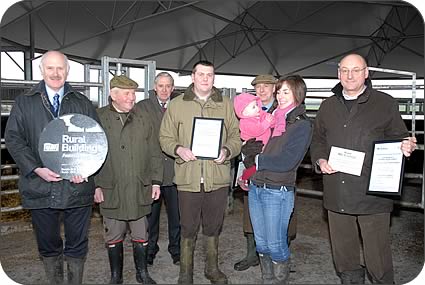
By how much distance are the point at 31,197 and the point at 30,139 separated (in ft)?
0.98

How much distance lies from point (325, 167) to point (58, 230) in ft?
4.88

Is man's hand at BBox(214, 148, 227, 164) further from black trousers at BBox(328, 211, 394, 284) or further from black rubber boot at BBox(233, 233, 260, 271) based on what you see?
black rubber boot at BBox(233, 233, 260, 271)

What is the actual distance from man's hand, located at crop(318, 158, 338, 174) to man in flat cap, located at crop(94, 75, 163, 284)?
0.97m

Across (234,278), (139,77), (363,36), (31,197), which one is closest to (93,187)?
(31,197)

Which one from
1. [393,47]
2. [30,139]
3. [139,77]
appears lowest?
[30,139]

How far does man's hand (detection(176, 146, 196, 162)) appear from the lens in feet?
7.72

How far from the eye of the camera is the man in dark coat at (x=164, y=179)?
Answer: 2941 millimetres

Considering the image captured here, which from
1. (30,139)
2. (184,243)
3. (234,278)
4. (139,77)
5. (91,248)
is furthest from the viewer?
(139,77)

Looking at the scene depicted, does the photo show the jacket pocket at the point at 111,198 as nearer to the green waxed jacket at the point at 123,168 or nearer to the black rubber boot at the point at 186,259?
the green waxed jacket at the point at 123,168

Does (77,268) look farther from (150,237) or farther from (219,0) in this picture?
(219,0)

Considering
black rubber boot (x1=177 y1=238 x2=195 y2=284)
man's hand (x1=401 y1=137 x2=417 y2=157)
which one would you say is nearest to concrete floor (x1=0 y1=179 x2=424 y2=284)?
black rubber boot (x1=177 y1=238 x2=195 y2=284)

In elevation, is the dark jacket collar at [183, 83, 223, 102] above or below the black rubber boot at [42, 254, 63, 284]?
above

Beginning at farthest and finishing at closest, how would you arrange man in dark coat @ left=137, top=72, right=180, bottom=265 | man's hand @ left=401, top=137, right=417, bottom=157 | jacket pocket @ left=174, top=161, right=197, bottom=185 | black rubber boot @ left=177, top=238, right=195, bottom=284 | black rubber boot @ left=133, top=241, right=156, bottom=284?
man in dark coat @ left=137, top=72, right=180, bottom=265, black rubber boot @ left=133, top=241, right=156, bottom=284, black rubber boot @ left=177, top=238, right=195, bottom=284, jacket pocket @ left=174, top=161, right=197, bottom=185, man's hand @ left=401, top=137, right=417, bottom=157

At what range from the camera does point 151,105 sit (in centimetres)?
295
